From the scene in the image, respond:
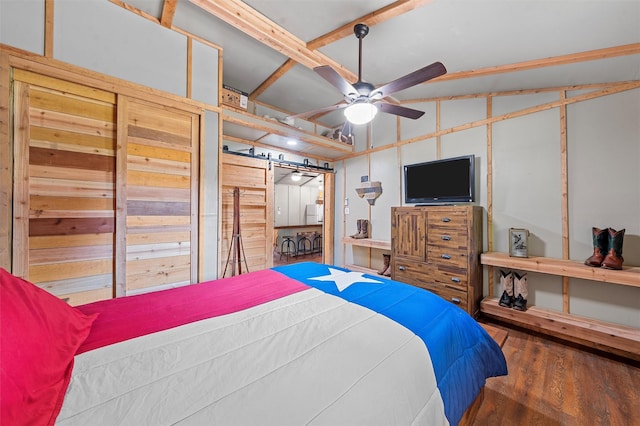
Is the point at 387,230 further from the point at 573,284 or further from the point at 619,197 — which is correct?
the point at 619,197

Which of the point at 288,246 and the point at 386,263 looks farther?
the point at 288,246

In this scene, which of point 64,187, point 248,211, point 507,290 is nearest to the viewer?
point 64,187

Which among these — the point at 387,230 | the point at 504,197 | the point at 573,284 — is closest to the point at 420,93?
the point at 504,197

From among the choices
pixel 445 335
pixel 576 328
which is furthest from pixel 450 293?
pixel 445 335

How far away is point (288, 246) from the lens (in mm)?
7246

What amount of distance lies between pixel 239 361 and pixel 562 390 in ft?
8.16

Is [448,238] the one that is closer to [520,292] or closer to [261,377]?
[520,292]

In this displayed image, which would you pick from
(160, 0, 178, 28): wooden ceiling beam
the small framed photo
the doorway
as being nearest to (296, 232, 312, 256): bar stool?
the doorway

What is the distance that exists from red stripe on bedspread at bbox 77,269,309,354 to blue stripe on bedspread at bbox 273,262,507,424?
0.38 metres

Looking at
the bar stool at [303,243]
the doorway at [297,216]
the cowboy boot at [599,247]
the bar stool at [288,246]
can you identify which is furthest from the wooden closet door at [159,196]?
the bar stool at [303,243]

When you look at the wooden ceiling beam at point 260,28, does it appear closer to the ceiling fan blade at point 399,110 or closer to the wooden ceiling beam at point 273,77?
the wooden ceiling beam at point 273,77

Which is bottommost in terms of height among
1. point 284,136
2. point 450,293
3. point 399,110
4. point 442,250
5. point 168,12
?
point 450,293

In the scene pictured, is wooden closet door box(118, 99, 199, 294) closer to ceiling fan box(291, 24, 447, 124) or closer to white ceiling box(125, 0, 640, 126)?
white ceiling box(125, 0, 640, 126)

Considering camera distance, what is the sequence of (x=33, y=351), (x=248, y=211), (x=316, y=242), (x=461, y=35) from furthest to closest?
(x=316, y=242)
(x=248, y=211)
(x=461, y=35)
(x=33, y=351)
